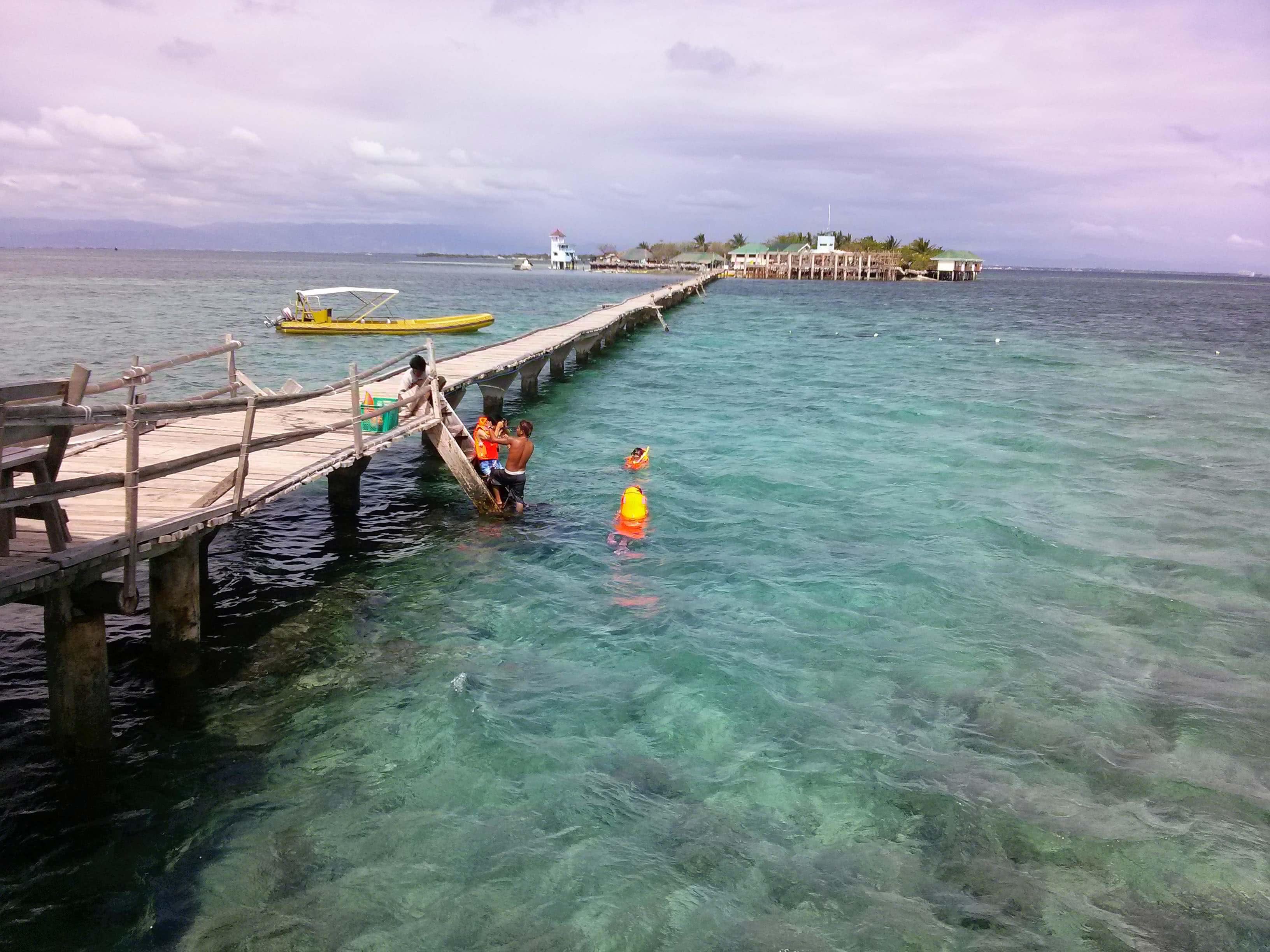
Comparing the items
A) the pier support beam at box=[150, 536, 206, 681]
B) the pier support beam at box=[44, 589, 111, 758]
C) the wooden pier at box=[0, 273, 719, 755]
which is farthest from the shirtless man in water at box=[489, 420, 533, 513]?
the pier support beam at box=[44, 589, 111, 758]

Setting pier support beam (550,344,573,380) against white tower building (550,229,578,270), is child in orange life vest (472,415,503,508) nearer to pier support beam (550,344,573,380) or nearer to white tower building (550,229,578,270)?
pier support beam (550,344,573,380)

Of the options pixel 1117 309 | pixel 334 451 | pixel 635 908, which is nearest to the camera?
pixel 635 908

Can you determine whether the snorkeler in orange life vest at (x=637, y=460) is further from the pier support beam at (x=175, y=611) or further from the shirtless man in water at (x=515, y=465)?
the pier support beam at (x=175, y=611)

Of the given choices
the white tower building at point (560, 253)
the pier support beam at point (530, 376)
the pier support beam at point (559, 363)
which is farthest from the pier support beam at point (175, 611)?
the white tower building at point (560, 253)

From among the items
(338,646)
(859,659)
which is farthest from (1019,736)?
(338,646)

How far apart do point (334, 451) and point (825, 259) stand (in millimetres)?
133099

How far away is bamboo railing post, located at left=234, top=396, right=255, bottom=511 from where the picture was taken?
26.1ft

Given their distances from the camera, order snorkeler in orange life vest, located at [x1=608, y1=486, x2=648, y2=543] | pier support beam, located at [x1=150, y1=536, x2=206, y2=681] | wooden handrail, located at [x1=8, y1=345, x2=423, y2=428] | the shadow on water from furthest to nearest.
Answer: snorkeler in orange life vest, located at [x1=608, y1=486, x2=648, y2=543] → pier support beam, located at [x1=150, y1=536, x2=206, y2=681] → the shadow on water → wooden handrail, located at [x1=8, y1=345, x2=423, y2=428]

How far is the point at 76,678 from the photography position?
6.54 m

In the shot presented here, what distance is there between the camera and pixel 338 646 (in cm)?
918

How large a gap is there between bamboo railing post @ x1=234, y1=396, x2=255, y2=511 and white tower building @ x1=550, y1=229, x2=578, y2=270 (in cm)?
18759

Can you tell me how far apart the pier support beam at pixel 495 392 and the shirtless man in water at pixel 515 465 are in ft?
20.2

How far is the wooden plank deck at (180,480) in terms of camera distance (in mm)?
6094

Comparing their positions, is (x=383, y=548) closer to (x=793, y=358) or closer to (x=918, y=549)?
(x=918, y=549)
